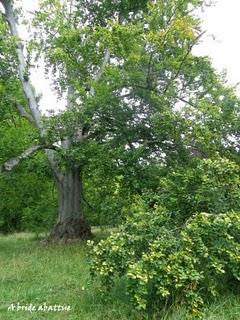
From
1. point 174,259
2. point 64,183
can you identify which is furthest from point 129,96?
point 174,259

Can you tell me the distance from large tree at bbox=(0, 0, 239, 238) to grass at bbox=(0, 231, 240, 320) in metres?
3.53

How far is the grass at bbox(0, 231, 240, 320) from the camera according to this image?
5.48 metres

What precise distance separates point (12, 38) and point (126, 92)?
5.08m

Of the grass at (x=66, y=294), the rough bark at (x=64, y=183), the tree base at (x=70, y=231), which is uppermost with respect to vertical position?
the rough bark at (x=64, y=183)

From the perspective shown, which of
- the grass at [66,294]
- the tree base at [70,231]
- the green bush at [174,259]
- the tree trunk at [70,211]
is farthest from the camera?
the tree trunk at [70,211]

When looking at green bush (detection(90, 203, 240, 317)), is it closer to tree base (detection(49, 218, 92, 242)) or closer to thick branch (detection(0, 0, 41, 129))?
tree base (detection(49, 218, 92, 242))

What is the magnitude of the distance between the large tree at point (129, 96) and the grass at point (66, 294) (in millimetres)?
3527

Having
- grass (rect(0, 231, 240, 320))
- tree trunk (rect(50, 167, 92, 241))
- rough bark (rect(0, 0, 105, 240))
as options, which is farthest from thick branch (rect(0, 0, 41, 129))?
grass (rect(0, 231, 240, 320))

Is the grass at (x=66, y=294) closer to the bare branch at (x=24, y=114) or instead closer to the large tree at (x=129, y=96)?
the large tree at (x=129, y=96)

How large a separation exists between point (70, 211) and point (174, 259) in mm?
9768

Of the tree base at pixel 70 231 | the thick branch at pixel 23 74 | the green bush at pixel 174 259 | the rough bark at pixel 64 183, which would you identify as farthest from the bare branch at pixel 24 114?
the green bush at pixel 174 259

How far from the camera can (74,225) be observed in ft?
47.5

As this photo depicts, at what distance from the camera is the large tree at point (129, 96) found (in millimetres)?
10000

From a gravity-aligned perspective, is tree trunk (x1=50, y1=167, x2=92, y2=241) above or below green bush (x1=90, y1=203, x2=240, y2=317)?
above
